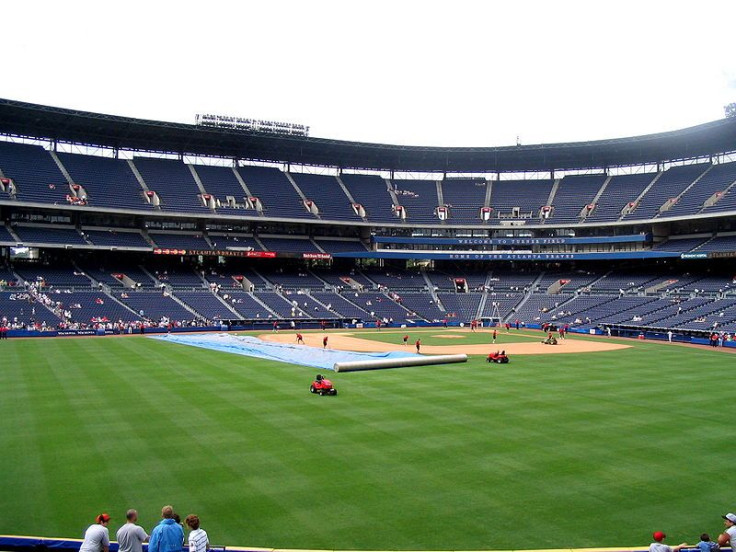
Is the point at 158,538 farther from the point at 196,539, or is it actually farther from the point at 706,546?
the point at 706,546

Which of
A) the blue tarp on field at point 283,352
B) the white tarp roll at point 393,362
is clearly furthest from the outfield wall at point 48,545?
the blue tarp on field at point 283,352

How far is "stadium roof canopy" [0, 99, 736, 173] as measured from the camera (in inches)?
2921

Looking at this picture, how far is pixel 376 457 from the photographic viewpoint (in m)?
18.1

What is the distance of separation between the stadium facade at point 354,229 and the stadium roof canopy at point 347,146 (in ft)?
1.21

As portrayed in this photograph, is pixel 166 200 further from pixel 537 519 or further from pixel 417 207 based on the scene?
pixel 537 519

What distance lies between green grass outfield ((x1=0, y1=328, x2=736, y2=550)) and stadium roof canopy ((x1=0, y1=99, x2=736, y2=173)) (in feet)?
167

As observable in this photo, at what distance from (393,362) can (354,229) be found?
60.4m

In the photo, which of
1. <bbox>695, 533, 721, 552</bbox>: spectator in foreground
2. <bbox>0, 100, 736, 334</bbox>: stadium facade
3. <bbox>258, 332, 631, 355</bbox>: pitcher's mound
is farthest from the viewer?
<bbox>0, 100, 736, 334</bbox>: stadium facade

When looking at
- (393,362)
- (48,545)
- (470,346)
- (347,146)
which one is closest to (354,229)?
(347,146)

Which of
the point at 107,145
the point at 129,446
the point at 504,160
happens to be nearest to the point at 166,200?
the point at 107,145

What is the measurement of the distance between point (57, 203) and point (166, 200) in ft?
44.6

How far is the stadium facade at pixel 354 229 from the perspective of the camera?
7144 cm

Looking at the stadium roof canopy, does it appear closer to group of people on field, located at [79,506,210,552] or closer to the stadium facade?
the stadium facade

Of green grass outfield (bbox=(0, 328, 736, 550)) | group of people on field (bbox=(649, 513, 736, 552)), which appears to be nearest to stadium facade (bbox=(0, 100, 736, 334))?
green grass outfield (bbox=(0, 328, 736, 550))
